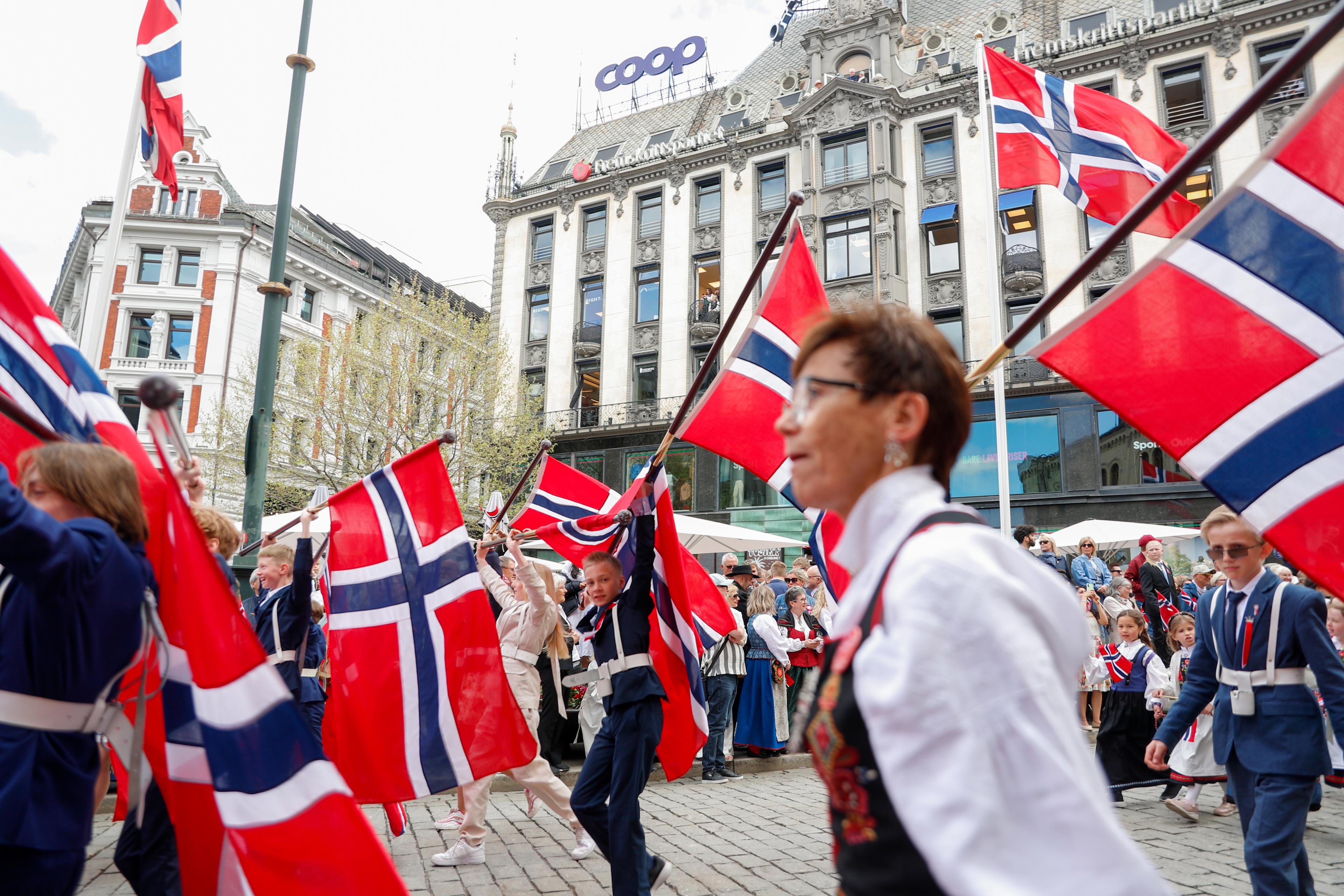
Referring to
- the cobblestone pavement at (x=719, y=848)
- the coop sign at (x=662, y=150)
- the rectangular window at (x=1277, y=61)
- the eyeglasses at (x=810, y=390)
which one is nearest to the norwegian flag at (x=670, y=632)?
the cobblestone pavement at (x=719, y=848)

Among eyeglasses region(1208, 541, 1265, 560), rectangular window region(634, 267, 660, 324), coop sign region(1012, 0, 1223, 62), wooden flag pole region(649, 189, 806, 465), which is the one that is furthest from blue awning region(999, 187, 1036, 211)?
eyeglasses region(1208, 541, 1265, 560)

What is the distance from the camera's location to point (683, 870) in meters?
5.84

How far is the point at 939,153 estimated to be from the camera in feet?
90.7

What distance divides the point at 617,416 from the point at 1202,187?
62.1 ft

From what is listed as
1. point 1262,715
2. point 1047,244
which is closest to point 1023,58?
→ point 1047,244

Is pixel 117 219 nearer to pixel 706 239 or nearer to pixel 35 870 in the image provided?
pixel 35 870

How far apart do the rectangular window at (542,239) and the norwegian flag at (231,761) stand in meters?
32.2

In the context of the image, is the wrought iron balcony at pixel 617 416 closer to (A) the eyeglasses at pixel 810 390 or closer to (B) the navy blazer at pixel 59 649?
(B) the navy blazer at pixel 59 649

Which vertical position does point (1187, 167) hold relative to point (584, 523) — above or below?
above

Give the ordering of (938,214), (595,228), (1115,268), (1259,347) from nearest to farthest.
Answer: (1259,347)
(1115,268)
(938,214)
(595,228)

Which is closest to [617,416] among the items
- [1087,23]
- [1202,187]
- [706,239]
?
[706,239]

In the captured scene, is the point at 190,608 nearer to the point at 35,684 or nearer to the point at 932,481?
the point at 35,684

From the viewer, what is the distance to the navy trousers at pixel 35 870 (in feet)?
7.70

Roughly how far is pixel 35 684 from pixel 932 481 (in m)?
2.44
